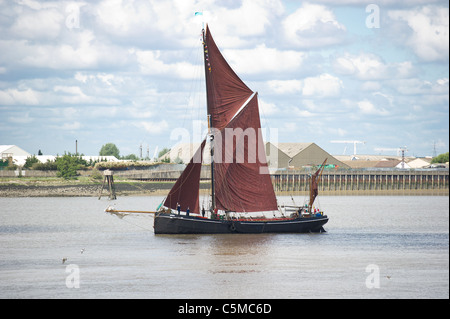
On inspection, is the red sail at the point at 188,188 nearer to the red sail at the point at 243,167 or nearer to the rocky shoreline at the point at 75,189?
the red sail at the point at 243,167

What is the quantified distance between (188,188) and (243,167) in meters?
6.40

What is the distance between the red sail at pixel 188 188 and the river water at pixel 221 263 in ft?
10.2

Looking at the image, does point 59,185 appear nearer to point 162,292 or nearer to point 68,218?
point 68,218

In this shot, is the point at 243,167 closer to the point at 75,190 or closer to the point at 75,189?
the point at 75,190

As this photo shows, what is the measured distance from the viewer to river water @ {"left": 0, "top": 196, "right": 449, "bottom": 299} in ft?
142

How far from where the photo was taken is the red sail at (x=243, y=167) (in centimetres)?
7125

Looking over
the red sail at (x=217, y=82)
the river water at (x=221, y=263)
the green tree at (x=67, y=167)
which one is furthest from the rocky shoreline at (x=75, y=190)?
the red sail at (x=217, y=82)

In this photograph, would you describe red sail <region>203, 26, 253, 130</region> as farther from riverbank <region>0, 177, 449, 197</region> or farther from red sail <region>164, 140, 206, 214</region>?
riverbank <region>0, 177, 449, 197</region>

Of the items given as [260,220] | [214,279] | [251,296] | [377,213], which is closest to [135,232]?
[260,220]

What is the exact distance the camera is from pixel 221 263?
53.3 metres

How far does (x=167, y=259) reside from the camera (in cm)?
5453

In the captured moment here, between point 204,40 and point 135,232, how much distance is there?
20593mm

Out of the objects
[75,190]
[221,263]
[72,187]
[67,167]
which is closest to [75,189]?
[75,190]
